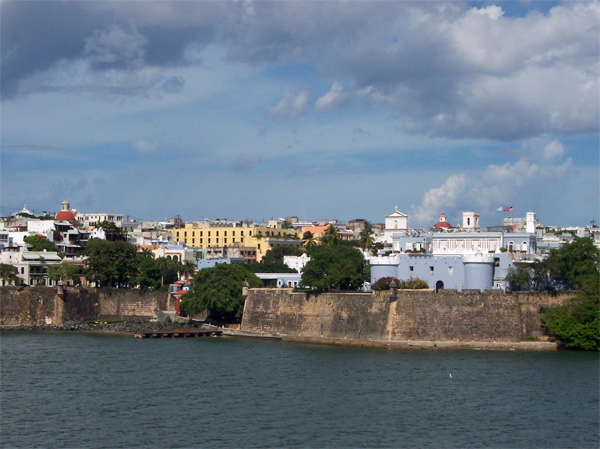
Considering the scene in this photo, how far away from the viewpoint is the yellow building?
271ft

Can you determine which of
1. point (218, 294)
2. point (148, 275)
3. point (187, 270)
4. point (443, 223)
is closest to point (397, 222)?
point (443, 223)

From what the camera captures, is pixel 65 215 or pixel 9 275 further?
pixel 65 215

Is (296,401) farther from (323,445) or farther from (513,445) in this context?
(513,445)

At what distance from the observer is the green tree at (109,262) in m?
59.2

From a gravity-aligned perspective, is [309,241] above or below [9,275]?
above

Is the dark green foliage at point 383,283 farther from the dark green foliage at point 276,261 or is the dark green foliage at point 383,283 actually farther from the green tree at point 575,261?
the dark green foliage at point 276,261

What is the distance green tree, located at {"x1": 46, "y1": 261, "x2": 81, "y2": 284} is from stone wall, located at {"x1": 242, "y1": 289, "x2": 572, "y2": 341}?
23.3 m

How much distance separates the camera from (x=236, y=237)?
8531cm

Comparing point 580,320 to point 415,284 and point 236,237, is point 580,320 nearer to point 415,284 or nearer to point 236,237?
point 415,284

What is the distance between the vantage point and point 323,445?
24188 millimetres

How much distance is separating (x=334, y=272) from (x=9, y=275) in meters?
25.5

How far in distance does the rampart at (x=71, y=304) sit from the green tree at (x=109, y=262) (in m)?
1.21

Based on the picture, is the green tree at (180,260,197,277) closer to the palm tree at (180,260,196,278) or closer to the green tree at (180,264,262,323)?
the palm tree at (180,260,196,278)

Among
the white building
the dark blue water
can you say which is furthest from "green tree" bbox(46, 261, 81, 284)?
the white building
